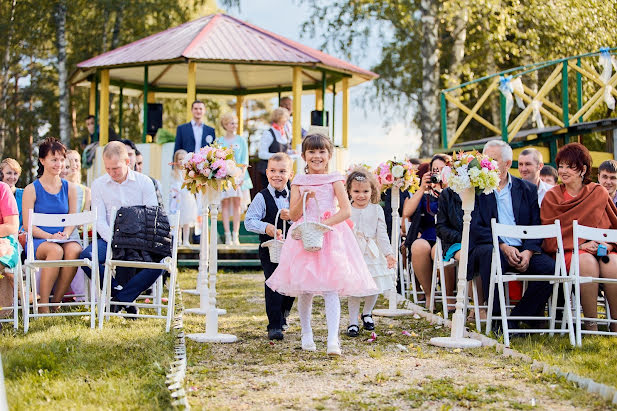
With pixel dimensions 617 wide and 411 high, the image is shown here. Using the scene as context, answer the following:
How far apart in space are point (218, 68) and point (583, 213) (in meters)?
13.1

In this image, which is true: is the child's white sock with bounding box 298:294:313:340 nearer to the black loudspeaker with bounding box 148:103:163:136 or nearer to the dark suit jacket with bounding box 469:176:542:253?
the dark suit jacket with bounding box 469:176:542:253

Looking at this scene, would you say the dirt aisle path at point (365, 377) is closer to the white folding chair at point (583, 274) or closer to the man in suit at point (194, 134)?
the white folding chair at point (583, 274)

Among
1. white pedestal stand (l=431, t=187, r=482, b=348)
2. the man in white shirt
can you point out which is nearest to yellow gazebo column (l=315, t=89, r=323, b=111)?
the man in white shirt

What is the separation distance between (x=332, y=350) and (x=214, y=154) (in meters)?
1.98

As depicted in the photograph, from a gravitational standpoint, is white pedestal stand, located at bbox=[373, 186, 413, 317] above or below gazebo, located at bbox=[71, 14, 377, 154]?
below

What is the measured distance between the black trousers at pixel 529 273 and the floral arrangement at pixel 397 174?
147 cm

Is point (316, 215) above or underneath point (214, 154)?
underneath

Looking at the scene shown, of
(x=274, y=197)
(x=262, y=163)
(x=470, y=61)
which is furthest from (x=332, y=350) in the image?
(x=470, y=61)

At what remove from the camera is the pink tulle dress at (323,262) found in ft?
22.0

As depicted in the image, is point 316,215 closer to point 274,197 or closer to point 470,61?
point 274,197

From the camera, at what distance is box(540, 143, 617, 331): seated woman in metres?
7.66

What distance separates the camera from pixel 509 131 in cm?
1609

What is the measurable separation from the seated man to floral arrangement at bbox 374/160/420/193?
7.90ft

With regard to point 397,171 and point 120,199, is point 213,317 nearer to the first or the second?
point 120,199
